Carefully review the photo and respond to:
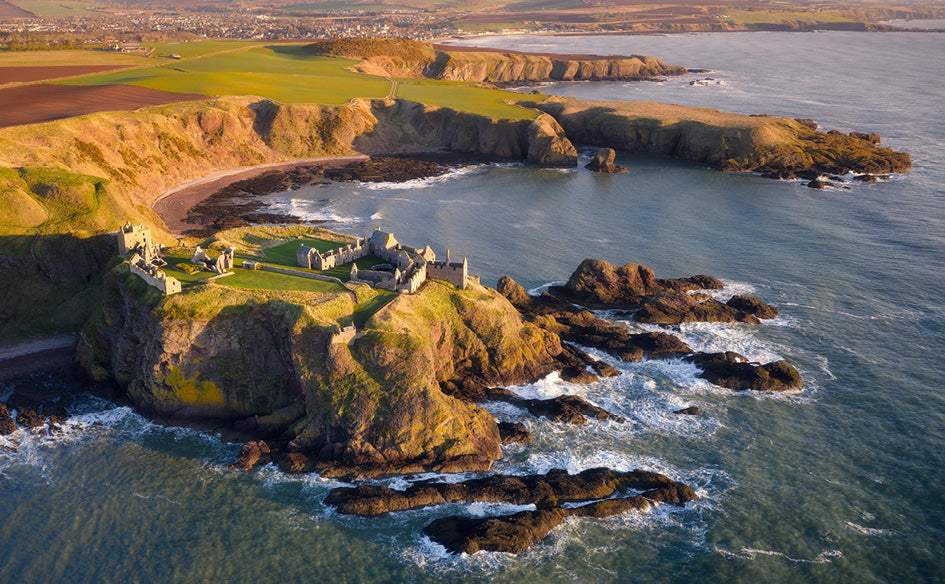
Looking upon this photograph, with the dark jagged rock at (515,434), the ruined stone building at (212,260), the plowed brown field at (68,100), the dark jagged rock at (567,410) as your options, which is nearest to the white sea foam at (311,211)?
the ruined stone building at (212,260)

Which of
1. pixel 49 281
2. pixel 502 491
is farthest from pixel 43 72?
pixel 502 491

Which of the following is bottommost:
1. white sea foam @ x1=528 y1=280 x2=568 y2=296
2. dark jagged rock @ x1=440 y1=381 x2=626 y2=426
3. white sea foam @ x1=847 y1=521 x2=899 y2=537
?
white sea foam @ x1=847 y1=521 x2=899 y2=537

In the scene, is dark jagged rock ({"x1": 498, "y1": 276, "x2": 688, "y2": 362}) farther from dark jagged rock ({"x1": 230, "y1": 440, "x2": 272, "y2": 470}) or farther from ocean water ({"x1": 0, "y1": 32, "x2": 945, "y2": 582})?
dark jagged rock ({"x1": 230, "y1": 440, "x2": 272, "y2": 470})

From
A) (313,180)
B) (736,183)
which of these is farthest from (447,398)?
(736,183)

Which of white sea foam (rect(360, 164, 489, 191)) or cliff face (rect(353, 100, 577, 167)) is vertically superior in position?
cliff face (rect(353, 100, 577, 167))

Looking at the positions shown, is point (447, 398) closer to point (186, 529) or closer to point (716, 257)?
point (186, 529)

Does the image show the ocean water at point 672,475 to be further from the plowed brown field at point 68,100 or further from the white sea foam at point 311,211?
the plowed brown field at point 68,100

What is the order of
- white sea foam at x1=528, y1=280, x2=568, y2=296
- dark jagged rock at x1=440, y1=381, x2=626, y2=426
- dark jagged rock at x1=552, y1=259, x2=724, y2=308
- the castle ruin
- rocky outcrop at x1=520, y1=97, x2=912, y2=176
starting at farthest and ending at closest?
rocky outcrop at x1=520, y1=97, x2=912, y2=176, white sea foam at x1=528, y1=280, x2=568, y2=296, dark jagged rock at x1=552, y1=259, x2=724, y2=308, the castle ruin, dark jagged rock at x1=440, y1=381, x2=626, y2=426

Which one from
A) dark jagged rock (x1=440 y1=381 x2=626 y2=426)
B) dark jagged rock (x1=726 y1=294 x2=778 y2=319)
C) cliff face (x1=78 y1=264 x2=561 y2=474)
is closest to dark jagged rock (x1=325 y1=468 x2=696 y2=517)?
cliff face (x1=78 y1=264 x2=561 y2=474)

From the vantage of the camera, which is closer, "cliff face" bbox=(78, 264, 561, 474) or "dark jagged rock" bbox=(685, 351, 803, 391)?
"cliff face" bbox=(78, 264, 561, 474)
